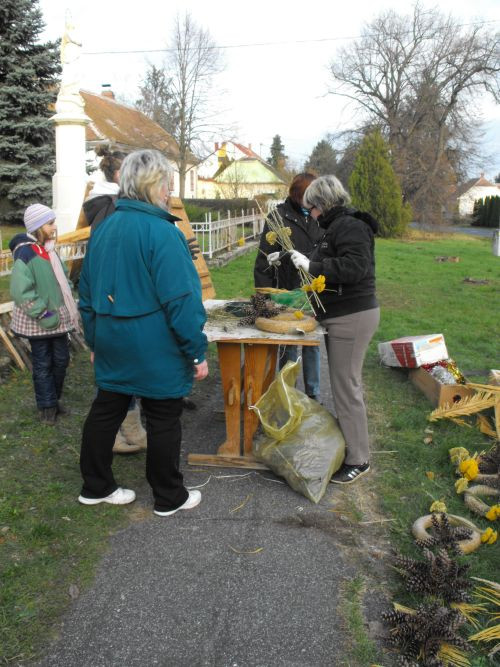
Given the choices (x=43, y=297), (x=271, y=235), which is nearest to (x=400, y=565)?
(x=271, y=235)

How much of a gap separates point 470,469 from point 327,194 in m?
1.86

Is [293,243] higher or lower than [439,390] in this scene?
higher

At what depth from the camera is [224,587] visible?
252 cm

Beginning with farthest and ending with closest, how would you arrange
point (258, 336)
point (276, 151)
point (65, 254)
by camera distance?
point (276, 151), point (65, 254), point (258, 336)

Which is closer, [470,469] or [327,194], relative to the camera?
[327,194]

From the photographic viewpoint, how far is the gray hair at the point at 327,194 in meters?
3.33

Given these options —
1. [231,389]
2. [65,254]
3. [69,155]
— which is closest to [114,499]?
[231,389]

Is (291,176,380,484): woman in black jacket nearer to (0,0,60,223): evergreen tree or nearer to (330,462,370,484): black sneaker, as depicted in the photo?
(330,462,370,484): black sneaker

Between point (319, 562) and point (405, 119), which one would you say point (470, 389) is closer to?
point (319, 562)

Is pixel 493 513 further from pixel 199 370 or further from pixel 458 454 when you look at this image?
pixel 199 370

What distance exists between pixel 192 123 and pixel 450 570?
3015 centimetres

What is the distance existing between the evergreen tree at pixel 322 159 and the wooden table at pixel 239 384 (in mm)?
35416

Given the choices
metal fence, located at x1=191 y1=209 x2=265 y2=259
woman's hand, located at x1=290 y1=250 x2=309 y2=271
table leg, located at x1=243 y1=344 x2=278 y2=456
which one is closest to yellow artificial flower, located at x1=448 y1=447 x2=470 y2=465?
table leg, located at x1=243 y1=344 x2=278 y2=456

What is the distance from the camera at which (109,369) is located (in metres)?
2.79
